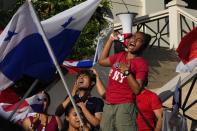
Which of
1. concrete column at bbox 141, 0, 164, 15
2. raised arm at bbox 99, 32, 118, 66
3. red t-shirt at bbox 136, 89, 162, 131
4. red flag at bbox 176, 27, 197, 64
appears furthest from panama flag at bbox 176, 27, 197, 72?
concrete column at bbox 141, 0, 164, 15

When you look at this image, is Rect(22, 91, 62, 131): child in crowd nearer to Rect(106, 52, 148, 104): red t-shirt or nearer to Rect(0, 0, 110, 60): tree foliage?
Rect(106, 52, 148, 104): red t-shirt

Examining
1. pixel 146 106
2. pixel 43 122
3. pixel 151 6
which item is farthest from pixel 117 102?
pixel 151 6

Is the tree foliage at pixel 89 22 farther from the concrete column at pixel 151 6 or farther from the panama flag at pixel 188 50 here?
the concrete column at pixel 151 6

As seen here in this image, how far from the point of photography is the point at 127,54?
4.72 metres

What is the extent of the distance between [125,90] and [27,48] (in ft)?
3.24

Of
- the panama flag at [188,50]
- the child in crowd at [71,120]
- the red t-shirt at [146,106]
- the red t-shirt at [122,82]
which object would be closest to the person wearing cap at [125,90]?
the red t-shirt at [122,82]

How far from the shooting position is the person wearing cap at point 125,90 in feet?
14.7

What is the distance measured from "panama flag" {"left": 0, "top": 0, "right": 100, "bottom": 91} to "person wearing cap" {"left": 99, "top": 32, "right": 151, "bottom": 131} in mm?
555

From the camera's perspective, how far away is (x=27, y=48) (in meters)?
4.47

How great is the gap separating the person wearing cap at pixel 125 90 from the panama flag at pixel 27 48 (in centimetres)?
56

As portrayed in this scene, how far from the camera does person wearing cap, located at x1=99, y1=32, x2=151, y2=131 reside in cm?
449

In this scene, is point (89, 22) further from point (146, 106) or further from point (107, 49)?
point (146, 106)

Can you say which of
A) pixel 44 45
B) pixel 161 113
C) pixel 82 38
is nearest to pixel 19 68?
pixel 44 45

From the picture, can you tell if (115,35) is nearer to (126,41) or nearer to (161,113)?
(126,41)
